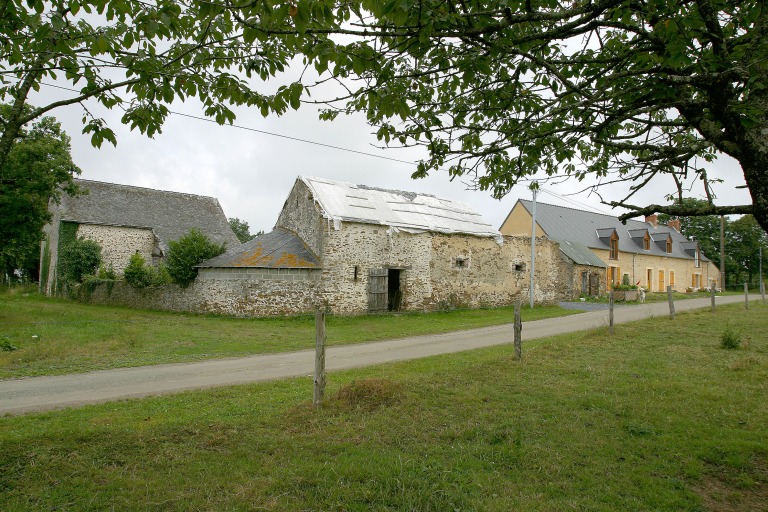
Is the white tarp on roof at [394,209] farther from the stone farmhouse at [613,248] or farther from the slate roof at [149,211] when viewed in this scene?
the slate roof at [149,211]

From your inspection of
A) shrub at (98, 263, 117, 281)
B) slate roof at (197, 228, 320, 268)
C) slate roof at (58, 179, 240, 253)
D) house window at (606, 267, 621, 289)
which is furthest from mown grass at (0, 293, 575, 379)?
house window at (606, 267, 621, 289)

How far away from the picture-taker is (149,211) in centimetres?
3200

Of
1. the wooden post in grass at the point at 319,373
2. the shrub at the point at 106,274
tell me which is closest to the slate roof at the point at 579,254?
the wooden post in grass at the point at 319,373

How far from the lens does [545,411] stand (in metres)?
6.01

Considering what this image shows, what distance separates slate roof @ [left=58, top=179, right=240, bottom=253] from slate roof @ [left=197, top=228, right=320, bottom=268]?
10.7m

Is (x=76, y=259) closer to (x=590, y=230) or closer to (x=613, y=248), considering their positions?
(x=590, y=230)

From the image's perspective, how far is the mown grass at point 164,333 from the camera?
34.5 feet

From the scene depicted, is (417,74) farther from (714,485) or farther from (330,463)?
(714,485)

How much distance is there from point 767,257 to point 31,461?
223ft

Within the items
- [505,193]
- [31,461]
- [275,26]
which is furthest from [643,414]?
[31,461]

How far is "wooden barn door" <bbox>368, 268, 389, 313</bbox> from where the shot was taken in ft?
69.2

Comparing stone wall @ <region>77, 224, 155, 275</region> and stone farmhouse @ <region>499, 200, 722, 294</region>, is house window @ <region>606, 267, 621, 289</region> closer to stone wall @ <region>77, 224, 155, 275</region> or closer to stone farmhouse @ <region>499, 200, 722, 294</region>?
stone farmhouse @ <region>499, 200, 722, 294</region>

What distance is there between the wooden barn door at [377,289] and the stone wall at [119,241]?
Result: 56.3ft

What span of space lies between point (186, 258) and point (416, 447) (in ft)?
60.4
